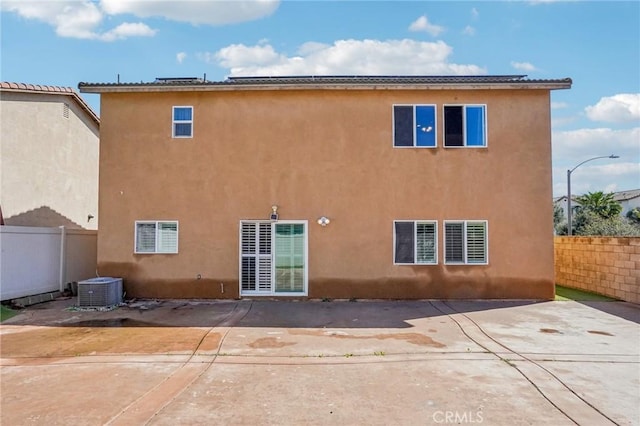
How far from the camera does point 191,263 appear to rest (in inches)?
466

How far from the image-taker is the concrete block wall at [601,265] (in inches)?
449

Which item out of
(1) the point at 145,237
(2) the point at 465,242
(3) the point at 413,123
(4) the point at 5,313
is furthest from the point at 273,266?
(4) the point at 5,313

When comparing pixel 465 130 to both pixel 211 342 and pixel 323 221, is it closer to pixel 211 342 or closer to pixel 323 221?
pixel 323 221

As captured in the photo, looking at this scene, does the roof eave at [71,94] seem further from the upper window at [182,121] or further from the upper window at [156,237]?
the upper window at [156,237]

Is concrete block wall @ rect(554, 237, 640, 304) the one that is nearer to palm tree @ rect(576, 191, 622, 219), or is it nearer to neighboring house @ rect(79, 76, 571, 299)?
neighboring house @ rect(79, 76, 571, 299)

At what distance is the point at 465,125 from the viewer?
12.0 metres

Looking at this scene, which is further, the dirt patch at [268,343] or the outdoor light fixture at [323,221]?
the outdoor light fixture at [323,221]

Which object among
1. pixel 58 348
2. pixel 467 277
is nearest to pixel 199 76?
pixel 58 348

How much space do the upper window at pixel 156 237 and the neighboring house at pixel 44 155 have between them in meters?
5.69

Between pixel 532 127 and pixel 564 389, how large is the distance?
8.67 metres

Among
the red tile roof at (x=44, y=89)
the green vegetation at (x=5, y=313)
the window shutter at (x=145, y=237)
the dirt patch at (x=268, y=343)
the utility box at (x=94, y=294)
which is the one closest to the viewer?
the dirt patch at (x=268, y=343)

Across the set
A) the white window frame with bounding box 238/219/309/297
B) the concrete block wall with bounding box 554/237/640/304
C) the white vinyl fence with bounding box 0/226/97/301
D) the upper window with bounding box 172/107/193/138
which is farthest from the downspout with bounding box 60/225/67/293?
the concrete block wall with bounding box 554/237/640/304

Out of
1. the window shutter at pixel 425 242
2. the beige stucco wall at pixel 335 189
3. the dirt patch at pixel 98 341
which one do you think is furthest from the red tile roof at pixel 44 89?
the window shutter at pixel 425 242

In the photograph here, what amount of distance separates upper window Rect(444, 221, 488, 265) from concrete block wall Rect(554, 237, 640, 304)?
3873mm
